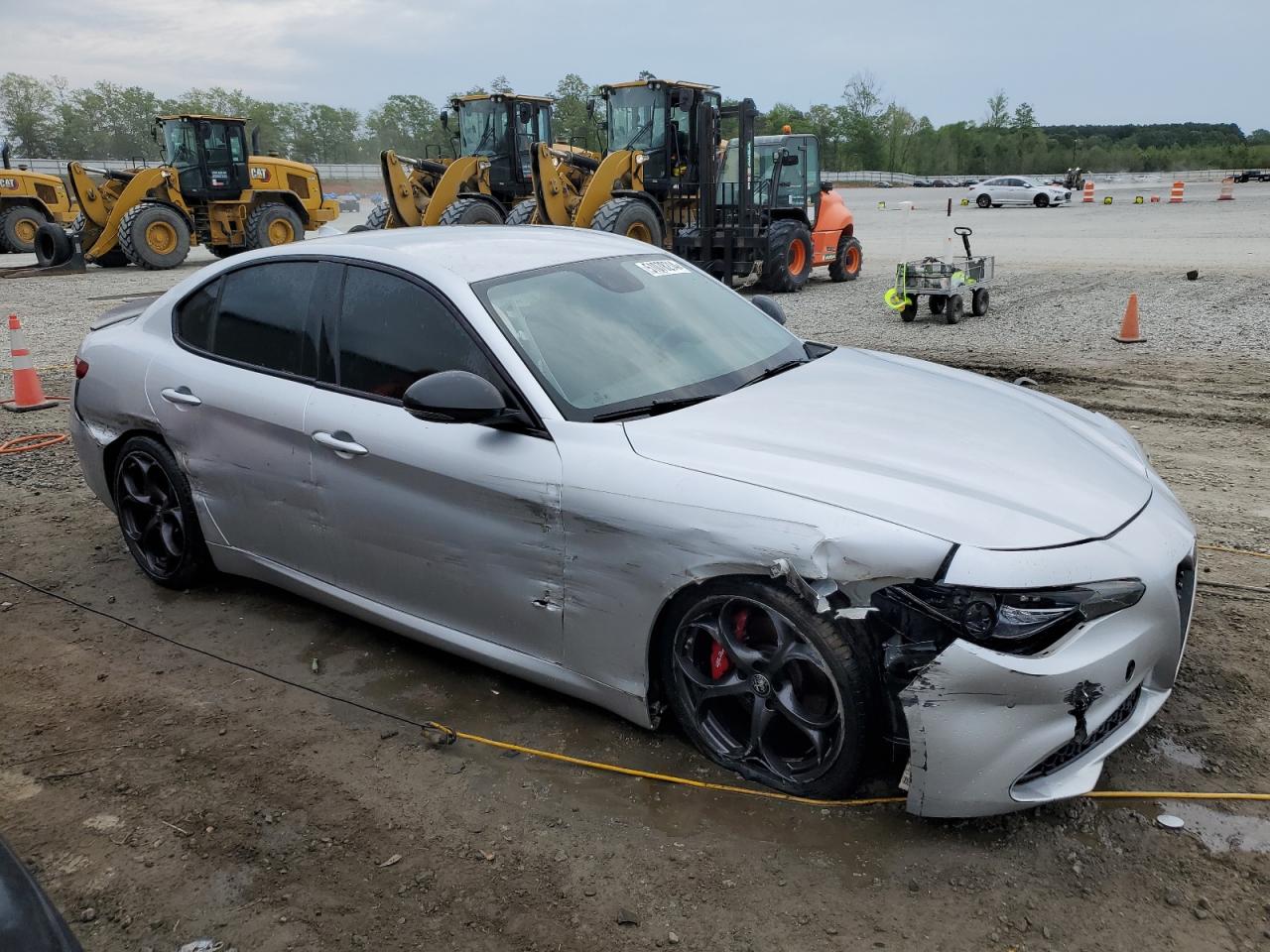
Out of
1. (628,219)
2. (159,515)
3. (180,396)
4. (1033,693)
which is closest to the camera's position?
(1033,693)

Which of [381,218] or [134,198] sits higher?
[134,198]

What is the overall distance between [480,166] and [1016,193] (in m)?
27.6

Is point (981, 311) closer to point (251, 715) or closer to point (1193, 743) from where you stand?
point (1193, 743)

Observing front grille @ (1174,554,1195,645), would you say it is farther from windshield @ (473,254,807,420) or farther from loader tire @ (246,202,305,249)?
loader tire @ (246,202,305,249)

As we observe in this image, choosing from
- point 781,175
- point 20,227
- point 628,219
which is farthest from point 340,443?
point 20,227

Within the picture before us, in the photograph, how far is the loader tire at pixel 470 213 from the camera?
60.0 feet

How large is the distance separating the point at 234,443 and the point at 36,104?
4216 inches

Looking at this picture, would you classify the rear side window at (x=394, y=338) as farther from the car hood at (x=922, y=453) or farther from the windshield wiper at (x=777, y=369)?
the windshield wiper at (x=777, y=369)

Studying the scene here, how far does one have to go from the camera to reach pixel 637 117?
16.5 m

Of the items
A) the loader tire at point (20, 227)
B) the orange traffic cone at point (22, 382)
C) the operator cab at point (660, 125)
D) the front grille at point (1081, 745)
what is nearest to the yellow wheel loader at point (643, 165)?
the operator cab at point (660, 125)

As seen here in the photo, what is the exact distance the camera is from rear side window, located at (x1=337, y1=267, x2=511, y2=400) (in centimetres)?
353

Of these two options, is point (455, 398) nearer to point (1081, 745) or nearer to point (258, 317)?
point (258, 317)

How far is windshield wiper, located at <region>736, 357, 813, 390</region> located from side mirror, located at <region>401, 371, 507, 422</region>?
0.91m

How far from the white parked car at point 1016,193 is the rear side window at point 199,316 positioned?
40319 millimetres
